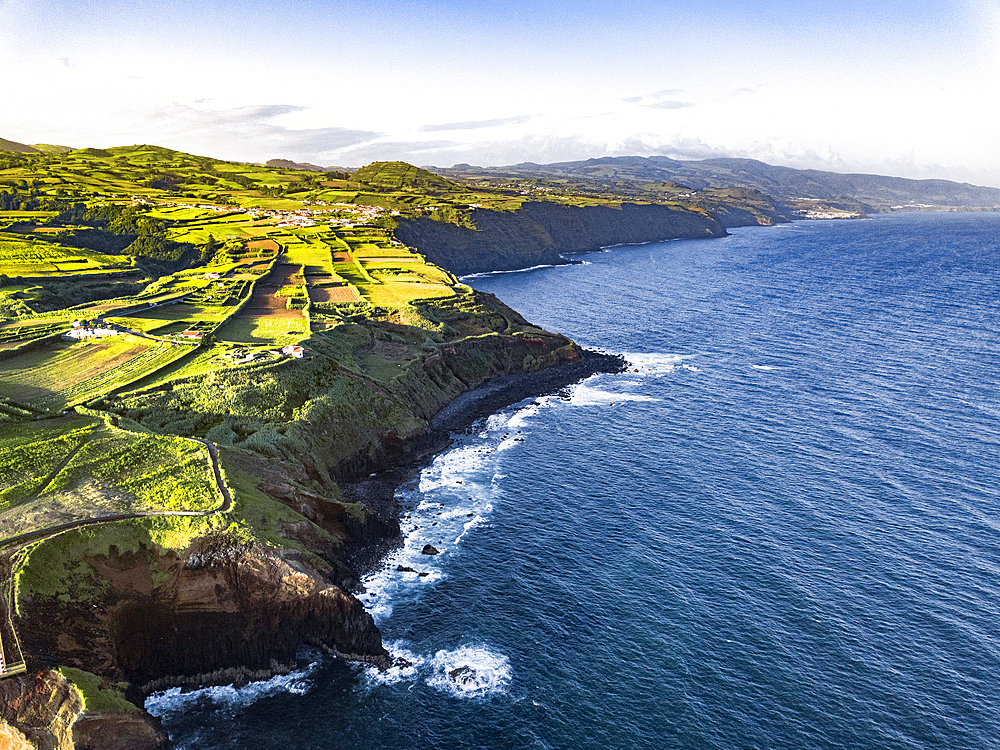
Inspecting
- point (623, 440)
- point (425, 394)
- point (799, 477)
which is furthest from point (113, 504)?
point (799, 477)

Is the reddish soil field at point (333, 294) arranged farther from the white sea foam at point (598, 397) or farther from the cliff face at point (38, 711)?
the cliff face at point (38, 711)

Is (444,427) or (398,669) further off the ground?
(444,427)

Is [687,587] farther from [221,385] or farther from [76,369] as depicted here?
[76,369]

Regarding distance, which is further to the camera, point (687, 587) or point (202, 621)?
point (687, 587)

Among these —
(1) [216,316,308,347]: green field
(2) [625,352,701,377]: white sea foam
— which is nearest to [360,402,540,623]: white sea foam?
(1) [216,316,308,347]: green field

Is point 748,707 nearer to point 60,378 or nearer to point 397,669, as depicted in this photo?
point 397,669

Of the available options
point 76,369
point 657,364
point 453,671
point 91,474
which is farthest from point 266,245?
point 453,671

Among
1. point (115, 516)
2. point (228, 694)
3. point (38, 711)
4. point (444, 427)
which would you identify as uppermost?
point (115, 516)
